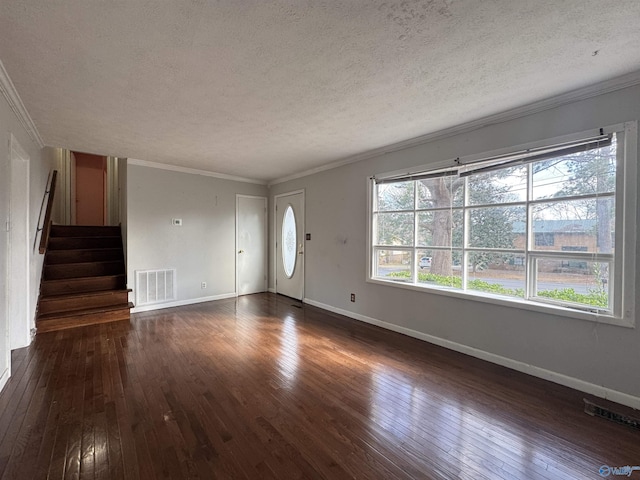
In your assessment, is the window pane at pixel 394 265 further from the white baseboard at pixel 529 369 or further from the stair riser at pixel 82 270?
the stair riser at pixel 82 270

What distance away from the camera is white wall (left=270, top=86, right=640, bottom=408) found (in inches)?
86.5

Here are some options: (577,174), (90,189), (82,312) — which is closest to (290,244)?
(82,312)

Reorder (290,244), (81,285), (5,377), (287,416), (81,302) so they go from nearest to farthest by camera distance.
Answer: (287,416) → (5,377) → (81,302) → (81,285) → (290,244)

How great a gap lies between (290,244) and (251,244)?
0.89 meters

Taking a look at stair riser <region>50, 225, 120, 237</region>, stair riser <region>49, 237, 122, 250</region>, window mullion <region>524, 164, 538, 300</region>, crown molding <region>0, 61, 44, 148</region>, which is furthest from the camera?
stair riser <region>50, 225, 120, 237</region>

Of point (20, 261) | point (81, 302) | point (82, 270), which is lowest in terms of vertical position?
point (81, 302)

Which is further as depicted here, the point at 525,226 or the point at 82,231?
the point at 82,231

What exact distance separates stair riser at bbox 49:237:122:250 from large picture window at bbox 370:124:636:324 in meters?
4.93

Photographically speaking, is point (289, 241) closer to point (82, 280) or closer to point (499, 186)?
point (82, 280)

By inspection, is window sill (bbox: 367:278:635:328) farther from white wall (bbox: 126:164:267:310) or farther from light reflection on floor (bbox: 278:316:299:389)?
white wall (bbox: 126:164:267:310)

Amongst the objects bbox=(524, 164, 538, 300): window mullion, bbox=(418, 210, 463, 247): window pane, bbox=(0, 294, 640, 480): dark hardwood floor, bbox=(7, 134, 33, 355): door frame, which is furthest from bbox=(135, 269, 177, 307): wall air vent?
bbox=(524, 164, 538, 300): window mullion

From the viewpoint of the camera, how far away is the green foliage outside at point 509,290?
7.55 feet

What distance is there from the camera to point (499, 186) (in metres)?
2.85

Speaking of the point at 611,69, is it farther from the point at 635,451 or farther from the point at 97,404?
the point at 97,404
